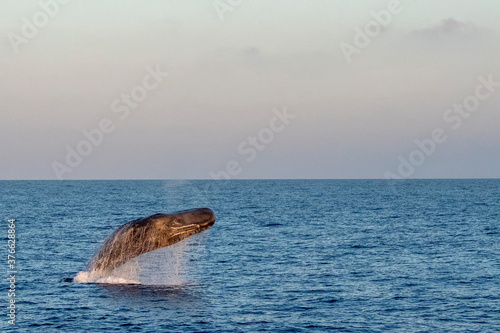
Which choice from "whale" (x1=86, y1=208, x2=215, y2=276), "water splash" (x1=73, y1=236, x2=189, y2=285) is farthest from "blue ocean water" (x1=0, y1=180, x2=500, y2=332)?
"whale" (x1=86, y1=208, x2=215, y2=276)

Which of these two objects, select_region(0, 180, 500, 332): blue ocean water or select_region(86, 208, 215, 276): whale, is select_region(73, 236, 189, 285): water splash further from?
select_region(86, 208, 215, 276): whale

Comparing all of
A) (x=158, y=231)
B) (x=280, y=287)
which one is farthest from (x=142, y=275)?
(x=158, y=231)

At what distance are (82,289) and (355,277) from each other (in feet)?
63.8

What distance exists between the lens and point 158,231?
1098 inches

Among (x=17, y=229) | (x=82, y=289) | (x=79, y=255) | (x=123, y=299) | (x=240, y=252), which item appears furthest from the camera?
(x=17, y=229)

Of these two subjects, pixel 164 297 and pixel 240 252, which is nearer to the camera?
pixel 164 297

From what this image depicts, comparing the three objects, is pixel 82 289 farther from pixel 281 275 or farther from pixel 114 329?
pixel 281 275

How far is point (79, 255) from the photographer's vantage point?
Answer: 177ft

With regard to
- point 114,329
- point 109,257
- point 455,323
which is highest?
point 109,257

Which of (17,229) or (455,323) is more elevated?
(17,229)

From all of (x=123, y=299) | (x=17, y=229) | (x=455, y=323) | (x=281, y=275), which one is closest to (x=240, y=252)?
(x=281, y=275)

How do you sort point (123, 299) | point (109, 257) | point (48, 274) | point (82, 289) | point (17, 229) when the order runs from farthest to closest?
1. point (17, 229)
2. point (48, 274)
3. point (82, 289)
4. point (123, 299)
5. point (109, 257)

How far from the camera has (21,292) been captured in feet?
125

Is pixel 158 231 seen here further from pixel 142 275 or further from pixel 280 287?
pixel 142 275
